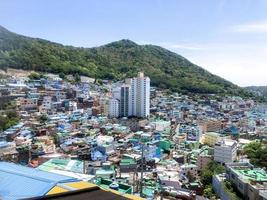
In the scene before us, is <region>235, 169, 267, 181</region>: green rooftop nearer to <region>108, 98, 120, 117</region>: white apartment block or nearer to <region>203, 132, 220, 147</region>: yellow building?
<region>203, 132, 220, 147</region>: yellow building

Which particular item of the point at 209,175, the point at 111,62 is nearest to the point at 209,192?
the point at 209,175

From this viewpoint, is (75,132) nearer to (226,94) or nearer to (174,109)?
(174,109)

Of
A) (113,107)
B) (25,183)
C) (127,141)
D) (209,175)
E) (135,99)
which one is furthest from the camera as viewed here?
(135,99)

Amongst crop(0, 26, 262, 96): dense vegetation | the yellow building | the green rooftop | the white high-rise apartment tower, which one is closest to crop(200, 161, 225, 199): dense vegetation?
the green rooftop

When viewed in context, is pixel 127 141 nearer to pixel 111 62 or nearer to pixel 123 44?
pixel 111 62

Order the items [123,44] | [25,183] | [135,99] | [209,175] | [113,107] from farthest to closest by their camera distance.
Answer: [123,44] → [135,99] → [113,107] → [209,175] → [25,183]

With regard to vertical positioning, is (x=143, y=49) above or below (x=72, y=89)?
above

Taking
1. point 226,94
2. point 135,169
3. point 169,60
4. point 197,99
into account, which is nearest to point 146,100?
point 197,99
